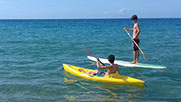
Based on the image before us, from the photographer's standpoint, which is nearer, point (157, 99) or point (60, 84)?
point (157, 99)

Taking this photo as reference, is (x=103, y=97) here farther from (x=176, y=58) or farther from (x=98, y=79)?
(x=176, y=58)

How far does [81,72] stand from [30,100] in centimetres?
274

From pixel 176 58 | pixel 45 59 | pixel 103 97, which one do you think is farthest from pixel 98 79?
pixel 176 58

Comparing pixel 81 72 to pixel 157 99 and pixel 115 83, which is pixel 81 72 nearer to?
pixel 115 83

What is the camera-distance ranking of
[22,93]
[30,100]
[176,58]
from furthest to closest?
[176,58] < [22,93] < [30,100]

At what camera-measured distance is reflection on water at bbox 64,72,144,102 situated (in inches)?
261

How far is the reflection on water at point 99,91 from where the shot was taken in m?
6.64

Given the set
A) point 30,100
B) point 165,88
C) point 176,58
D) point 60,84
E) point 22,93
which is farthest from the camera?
point 176,58

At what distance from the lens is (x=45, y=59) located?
12.2 metres

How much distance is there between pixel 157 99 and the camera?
257 inches

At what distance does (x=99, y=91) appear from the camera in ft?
23.8

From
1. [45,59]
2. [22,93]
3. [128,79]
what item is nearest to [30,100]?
[22,93]

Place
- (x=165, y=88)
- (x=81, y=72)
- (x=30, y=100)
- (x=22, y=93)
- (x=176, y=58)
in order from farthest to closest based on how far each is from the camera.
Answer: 1. (x=176, y=58)
2. (x=81, y=72)
3. (x=165, y=88)
4. (x=22, y=93)
5. (x=30, y=100)

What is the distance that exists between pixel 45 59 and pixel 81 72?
4121mm
